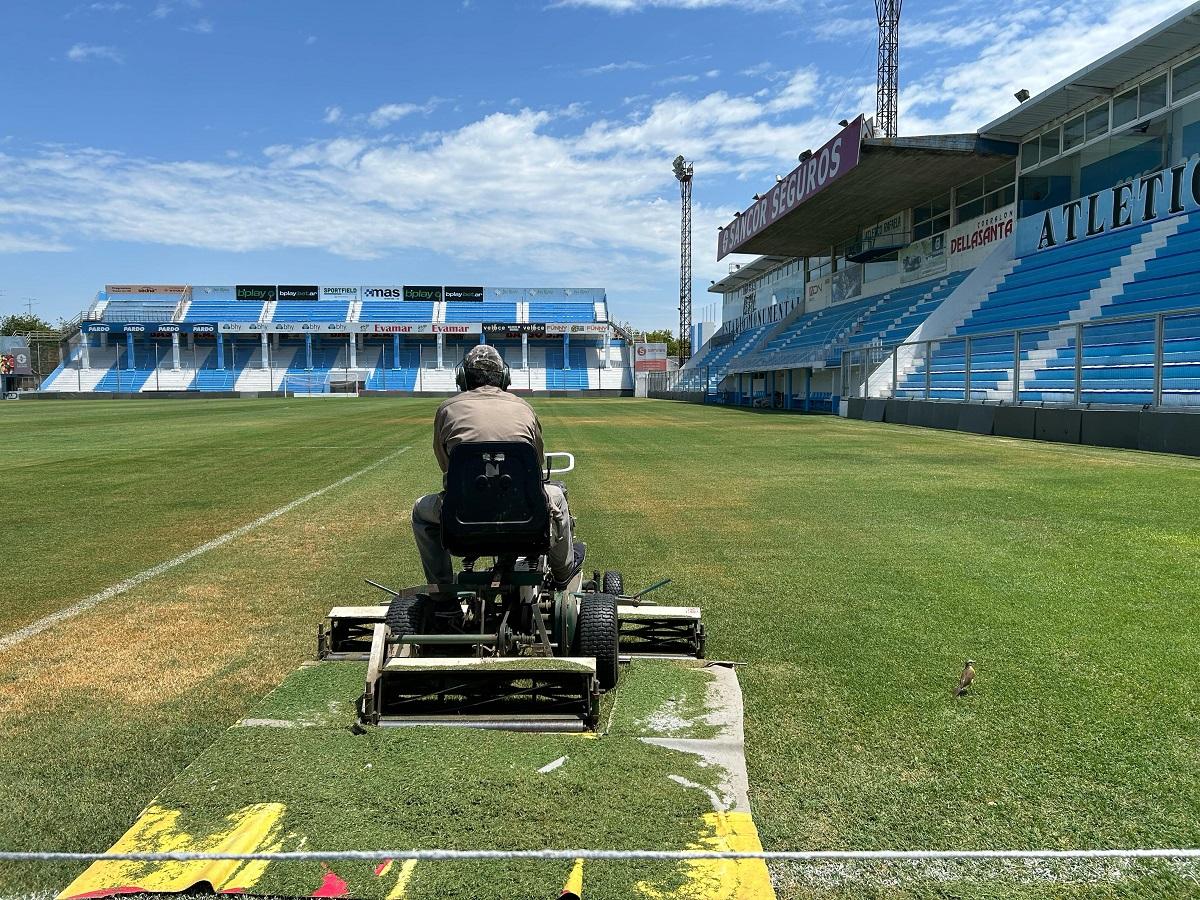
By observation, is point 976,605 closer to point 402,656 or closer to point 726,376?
point 402,656

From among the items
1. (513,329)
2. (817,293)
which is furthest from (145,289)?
(817,293)

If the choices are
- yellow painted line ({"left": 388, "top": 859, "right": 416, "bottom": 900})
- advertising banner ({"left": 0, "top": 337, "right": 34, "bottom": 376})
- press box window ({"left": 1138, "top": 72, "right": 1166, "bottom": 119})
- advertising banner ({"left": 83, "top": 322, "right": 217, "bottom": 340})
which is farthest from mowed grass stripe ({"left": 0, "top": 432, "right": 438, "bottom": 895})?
advertising banner ({"left": 0, "top": 337, "right": 34, "bottom": 376})

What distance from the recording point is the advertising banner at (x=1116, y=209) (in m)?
20.3

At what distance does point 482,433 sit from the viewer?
10.9 feet

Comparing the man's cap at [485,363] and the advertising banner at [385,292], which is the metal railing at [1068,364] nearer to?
the man's cap at [485,363]

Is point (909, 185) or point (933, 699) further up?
point (909, 185)

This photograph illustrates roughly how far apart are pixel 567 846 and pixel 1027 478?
9.50 metres

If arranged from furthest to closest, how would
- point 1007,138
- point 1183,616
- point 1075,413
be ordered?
1. point 1007,138
2. point 1075,413
3. point 1183,616

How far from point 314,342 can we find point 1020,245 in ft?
200

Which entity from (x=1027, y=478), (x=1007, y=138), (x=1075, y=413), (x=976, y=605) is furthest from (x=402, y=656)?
(x=1007, y=138)

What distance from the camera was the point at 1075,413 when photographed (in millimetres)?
15625

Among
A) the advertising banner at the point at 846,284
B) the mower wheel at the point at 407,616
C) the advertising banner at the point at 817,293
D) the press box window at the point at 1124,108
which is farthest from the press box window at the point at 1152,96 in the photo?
the mower wheel at the point at 407,616

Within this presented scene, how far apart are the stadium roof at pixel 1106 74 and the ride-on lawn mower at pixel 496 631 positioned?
22.7 meters

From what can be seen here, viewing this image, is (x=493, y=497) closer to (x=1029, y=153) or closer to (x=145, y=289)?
(x=1029, y=153)
